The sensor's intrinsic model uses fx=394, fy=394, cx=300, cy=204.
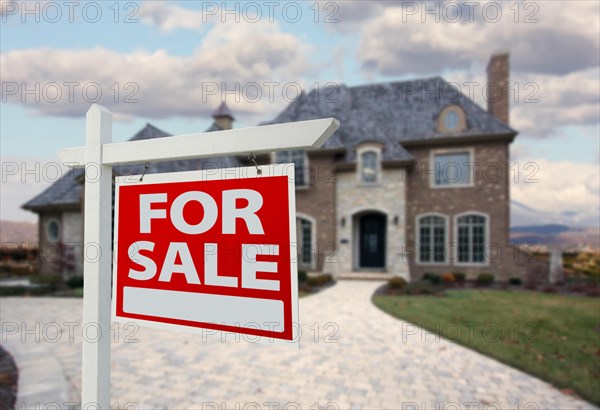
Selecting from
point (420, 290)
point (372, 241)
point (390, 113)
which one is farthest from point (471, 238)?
point (390, 113)

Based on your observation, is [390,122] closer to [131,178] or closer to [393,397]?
[393,397]

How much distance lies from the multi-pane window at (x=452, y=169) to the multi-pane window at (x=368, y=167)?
3113mm

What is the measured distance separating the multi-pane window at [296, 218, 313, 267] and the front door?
8.65 feet

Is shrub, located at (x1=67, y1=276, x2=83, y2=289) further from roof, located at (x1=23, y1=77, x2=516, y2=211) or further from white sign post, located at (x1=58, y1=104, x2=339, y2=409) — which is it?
white sign post, located at (x1=58, y1=104, x2=339, y2=409)

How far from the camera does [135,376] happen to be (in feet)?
19.0

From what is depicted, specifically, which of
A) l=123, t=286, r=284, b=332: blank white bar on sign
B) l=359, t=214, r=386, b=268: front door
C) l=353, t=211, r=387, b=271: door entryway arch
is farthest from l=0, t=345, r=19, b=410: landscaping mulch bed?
l=359, t=214, r=386, b=268: front door

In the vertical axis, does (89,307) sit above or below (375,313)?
above

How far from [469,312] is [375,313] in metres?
2.56

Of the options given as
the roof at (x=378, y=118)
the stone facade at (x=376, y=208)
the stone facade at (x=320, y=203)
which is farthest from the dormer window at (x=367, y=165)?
the stone facade at (x=320, y=203)

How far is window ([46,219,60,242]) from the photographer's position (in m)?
20.7

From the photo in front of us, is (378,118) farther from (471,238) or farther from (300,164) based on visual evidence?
(471,238)

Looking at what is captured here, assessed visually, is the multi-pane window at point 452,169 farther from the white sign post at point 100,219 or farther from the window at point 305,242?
the white sign post at point 100,219

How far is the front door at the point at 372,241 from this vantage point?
19266 millimetres

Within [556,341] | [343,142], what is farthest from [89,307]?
[343,142]
